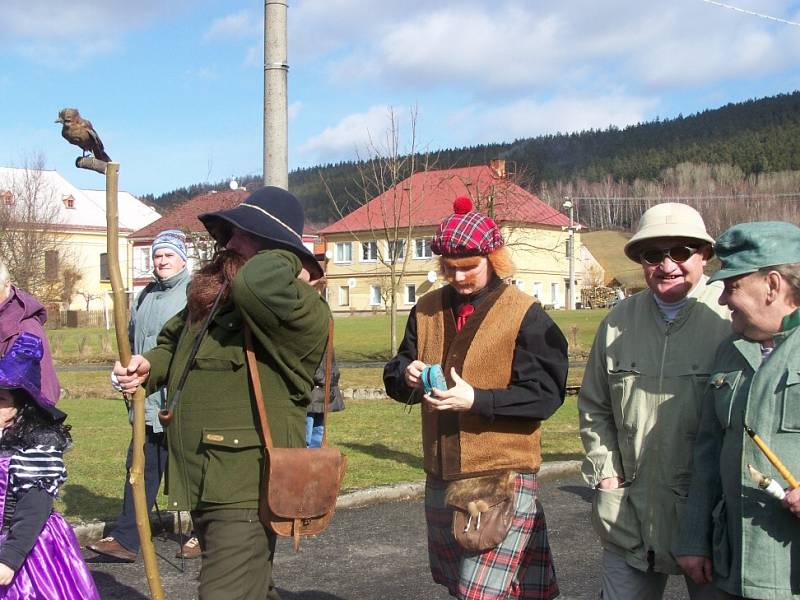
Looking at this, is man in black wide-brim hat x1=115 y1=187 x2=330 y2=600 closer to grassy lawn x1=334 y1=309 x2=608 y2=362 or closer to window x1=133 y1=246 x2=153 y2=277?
grassy lawn x1=334 y1=309 x2=608 y2=362

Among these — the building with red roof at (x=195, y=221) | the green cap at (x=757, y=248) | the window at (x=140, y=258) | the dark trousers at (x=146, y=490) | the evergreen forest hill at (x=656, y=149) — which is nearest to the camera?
the green cap at (x=757, y=248)

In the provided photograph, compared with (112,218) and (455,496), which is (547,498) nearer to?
(455,496)

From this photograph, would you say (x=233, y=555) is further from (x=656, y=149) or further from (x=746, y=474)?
(x=656, y=149)

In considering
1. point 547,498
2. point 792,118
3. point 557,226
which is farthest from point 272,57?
point 792,118

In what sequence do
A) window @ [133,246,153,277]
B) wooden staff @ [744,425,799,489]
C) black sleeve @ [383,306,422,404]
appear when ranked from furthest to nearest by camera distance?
window @ [133,246,153,277]
black sleeve @ [383,306,422,404]
wooden staff @ [744,425,799,489]

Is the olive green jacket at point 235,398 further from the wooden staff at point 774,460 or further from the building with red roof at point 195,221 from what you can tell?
the building with red roof at point 195,221

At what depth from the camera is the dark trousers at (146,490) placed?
6293mm

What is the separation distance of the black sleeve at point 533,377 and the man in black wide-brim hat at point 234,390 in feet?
2.35

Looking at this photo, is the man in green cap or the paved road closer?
the man in green cap

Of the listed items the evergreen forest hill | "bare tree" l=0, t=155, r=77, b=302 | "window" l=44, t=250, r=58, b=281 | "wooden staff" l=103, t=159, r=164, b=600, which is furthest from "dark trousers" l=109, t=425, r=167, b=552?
the evergreen forest hill

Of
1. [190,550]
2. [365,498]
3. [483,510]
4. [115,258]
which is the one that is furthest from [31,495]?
[365,498]

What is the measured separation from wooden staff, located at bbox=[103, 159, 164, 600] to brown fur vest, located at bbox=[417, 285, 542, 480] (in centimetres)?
119

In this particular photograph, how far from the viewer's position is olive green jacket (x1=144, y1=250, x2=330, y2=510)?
3480 millimetres

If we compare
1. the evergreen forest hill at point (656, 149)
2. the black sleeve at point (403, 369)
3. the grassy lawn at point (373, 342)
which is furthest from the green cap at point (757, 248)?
the evergreen forest hill at point (656, 149)
